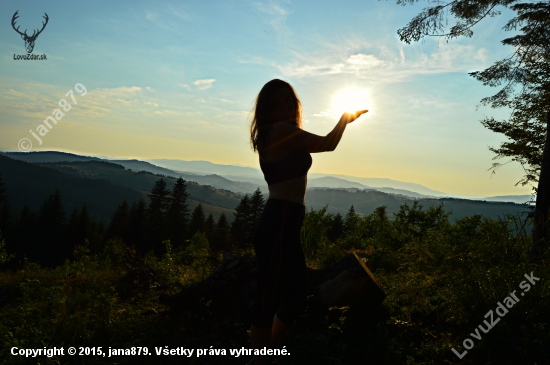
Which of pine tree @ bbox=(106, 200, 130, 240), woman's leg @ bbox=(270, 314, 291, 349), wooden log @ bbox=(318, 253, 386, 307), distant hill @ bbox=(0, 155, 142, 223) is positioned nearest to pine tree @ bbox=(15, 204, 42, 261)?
pine tree @ bbox=(106, 200, 130, 240)

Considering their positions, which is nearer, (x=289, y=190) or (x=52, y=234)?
(x=289, y=190)

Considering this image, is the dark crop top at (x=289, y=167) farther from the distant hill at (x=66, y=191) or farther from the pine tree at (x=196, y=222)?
the distant hill at (x=66, y=191)

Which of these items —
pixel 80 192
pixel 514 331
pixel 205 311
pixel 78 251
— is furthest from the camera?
pixel 80 192

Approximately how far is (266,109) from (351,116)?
0.71 m

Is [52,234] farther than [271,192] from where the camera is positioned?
Yes

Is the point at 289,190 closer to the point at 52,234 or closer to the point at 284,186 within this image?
the point at 284,186

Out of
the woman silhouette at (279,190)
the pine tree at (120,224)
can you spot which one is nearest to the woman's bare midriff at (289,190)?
the woman silhouette at (279,190)

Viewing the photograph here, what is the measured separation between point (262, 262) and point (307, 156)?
0.97 metres

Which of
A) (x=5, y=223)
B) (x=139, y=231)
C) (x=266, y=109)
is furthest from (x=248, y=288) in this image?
(x=5, y=223)

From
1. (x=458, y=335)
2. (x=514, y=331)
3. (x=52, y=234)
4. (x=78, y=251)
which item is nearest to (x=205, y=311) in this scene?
(x=458, y=335)

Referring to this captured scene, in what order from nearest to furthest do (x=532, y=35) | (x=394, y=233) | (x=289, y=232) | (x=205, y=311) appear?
(x=289, y=232) → (x=205, y=311) → (x=532, y=35) → (x=394, y=233)

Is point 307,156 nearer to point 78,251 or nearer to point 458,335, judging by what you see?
point 458,335

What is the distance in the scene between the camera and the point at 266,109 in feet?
9.48

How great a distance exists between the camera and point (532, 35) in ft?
22.9
